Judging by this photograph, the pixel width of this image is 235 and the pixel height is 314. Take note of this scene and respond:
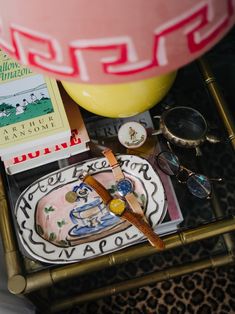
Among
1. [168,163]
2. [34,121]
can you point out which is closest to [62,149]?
[34,121]

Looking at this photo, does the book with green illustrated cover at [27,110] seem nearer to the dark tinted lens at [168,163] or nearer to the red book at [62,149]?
the red book at [62,149]

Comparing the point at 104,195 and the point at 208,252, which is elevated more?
the point at 104,195

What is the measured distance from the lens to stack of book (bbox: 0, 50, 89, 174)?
0.61 m

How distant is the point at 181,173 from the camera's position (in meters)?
0.70

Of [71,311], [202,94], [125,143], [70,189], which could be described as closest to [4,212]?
[70,189]

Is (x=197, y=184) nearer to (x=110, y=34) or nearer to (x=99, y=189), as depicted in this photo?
(x=99, y=189)

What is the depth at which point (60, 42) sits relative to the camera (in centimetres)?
35

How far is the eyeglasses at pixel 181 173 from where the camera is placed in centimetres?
69

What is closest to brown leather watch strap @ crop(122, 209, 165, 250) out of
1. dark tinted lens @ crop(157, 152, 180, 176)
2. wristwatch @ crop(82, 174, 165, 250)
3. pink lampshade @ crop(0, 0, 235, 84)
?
wristwatch @ crop(82, 174, 165, 250)

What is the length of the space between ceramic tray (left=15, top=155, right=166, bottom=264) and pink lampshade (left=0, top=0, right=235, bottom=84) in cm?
28

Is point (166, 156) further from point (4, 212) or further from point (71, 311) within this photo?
point (71, 311)

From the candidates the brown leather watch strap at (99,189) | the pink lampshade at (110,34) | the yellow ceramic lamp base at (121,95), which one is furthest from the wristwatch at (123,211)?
the pink lampshade at (110,34)

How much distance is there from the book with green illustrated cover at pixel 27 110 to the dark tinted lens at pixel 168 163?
16 cm

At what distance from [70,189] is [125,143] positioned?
0.37ft
